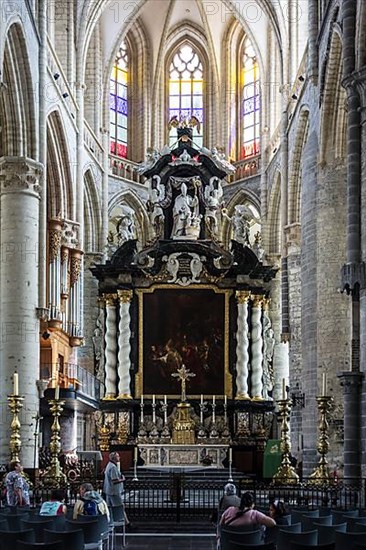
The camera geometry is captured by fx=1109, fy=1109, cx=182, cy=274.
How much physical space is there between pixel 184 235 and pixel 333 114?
997cm

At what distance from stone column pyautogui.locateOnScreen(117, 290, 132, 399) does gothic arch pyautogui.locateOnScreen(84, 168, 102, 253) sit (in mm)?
6798

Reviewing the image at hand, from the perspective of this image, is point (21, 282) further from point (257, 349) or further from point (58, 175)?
point (257, 349)

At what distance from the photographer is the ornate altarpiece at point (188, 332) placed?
3441cm

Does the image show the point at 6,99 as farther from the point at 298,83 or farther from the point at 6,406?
the point at 298,83

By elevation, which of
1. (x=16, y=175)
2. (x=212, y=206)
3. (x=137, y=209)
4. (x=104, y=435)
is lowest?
(x=104, y=435)

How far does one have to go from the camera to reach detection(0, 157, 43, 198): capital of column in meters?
27.6

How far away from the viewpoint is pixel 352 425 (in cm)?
2083

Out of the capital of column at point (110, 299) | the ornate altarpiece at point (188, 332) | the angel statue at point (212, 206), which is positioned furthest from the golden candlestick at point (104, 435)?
the angel statue at point (212, 206)

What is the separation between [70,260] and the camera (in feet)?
121

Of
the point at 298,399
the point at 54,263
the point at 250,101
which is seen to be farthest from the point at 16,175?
the point at 250,101

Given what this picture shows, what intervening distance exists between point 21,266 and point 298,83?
12401 mm

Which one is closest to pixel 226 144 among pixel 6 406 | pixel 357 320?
pixel 6 406

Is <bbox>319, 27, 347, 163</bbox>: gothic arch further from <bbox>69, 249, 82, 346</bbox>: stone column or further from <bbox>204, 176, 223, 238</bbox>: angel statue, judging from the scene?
<bbox>69, 249, 82, 346</bbox>: stone column

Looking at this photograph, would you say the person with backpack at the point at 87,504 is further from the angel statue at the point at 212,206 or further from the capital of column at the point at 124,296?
the angel statue at the point at 212,206
